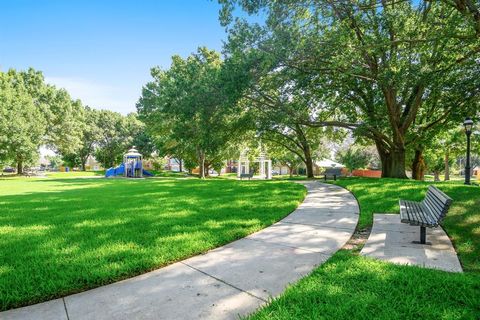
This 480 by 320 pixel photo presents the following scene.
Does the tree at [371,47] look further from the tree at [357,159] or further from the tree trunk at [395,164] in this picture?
the tree at [357,159]

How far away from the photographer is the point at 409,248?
15.3 ft

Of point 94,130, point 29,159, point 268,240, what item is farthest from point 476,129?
point 94,130

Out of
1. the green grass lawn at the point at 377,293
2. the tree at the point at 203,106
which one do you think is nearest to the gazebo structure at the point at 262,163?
Answer: the tree at the point at 203,106

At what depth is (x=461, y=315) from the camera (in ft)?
8.48

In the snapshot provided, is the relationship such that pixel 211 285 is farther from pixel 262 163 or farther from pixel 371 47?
pixel 262 163

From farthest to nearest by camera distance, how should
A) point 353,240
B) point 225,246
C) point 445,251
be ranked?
point 353,240 < point 225,246 < point 445,251

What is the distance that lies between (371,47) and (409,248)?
8.30 meters

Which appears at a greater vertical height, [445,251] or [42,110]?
[42,110]

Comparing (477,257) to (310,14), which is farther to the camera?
(310,14)

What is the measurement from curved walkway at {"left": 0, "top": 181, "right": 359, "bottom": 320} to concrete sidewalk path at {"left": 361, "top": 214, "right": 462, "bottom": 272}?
57 cm

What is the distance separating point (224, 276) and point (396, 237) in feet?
11.3

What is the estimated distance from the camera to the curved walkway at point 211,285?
280cm

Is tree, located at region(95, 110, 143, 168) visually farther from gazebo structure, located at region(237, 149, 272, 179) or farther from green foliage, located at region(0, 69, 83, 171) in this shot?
gazebo structure, located at region(237, 149, 272, 179)

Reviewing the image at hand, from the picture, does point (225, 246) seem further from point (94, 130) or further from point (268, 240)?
point (94, 130)
